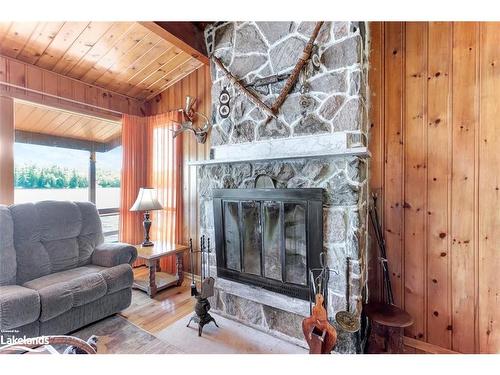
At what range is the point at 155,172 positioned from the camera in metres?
3.45

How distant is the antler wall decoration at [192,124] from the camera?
→ 293 cm

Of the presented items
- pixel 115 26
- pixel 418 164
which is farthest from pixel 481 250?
pixel 115 26

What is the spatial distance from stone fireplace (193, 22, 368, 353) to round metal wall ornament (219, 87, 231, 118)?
0.12 feet

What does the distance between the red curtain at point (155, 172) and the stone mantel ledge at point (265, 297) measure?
1225 mm

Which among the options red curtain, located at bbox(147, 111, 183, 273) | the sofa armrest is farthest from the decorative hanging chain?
the sofa armrest

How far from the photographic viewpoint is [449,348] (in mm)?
1780

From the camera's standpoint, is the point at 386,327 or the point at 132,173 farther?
the point at 132,173

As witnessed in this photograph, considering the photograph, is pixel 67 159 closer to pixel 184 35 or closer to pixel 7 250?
pixel 7 250

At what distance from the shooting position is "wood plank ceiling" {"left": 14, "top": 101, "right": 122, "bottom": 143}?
8.86 feet

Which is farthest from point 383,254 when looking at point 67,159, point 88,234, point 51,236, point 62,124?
point 62,124

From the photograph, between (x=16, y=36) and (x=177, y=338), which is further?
(x=16, y=36)

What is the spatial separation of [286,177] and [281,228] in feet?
1.36

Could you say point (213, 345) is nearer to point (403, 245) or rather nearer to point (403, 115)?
point (403, 245)
